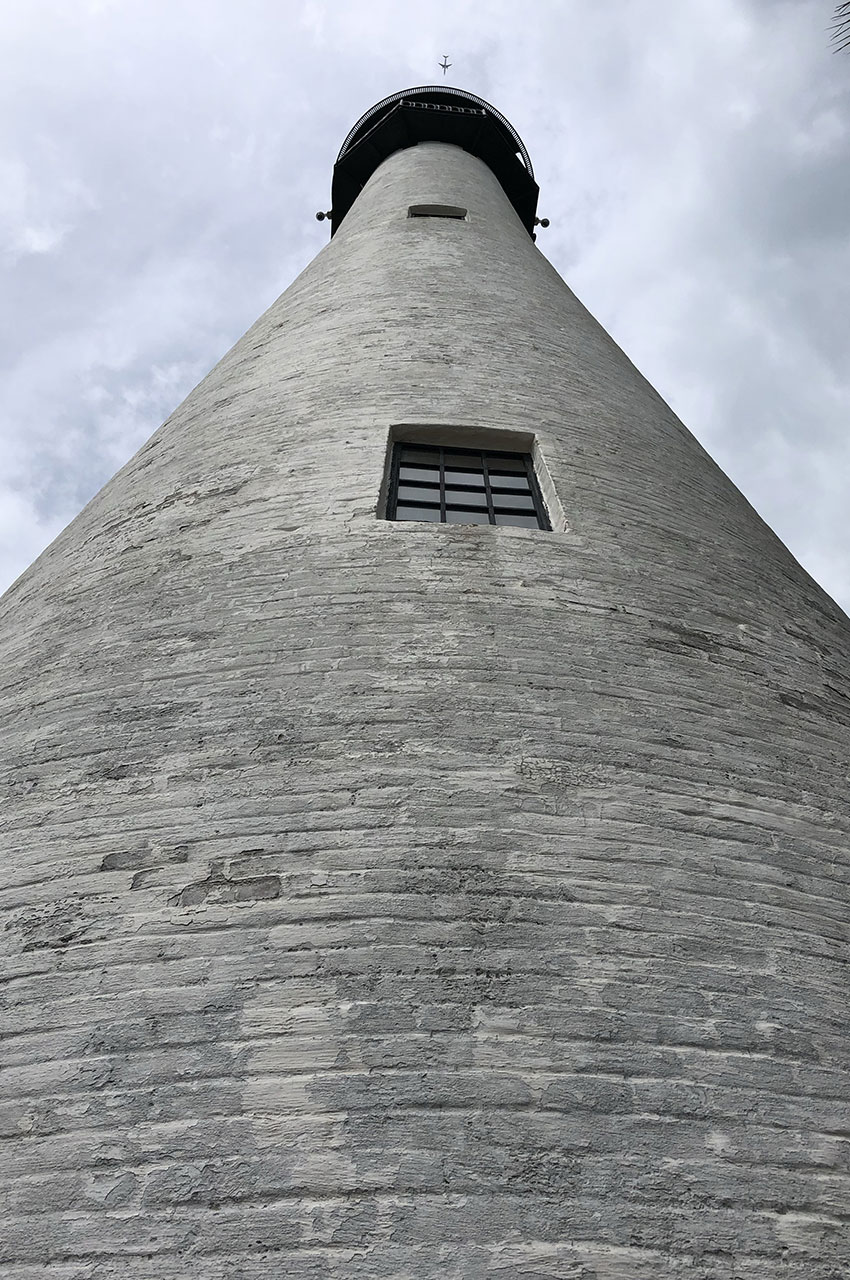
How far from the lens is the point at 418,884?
3059 millimetres

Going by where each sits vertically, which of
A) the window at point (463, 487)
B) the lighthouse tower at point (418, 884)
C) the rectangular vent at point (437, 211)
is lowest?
the lighthouse tower at point (418, 884)

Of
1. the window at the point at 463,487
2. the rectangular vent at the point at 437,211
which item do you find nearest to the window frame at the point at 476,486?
the window at the point at 463,487

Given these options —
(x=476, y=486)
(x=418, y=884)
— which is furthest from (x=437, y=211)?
(x=418, y=884)

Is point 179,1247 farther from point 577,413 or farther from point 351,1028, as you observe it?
point 577,413

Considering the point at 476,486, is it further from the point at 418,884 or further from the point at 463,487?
the point at 418,884

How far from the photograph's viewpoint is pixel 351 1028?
268cm

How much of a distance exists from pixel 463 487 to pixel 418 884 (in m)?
3.26

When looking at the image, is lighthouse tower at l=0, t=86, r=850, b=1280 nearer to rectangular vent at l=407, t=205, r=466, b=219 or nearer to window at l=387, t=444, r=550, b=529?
window at l=387, t=444, r=550, b=529

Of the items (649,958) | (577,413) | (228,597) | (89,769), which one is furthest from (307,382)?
(649,958)

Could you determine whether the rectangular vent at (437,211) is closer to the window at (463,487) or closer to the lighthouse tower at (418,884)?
the window at (463,487)

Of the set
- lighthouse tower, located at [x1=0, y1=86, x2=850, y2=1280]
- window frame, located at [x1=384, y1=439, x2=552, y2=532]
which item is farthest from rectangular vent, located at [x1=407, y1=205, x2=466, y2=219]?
lighthouse tower, located at [x1=0, y1=86, x2=850, y2=1280]

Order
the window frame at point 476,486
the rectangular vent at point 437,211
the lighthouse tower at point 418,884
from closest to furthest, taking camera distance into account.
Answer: the lighthouse tower at point 418,884, the window frame at point 476,486, the rectangular vent at point 437,211

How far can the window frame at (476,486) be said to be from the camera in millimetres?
5504

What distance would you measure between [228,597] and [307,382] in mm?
2700
